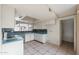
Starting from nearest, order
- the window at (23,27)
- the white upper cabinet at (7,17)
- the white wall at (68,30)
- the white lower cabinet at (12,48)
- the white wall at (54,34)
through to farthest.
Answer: the white lower cabinet at (12,48) → the white upper cabinet at (7,17) → the white wall at (54,34) → the white wall at (68,30) → the window at (23,27)

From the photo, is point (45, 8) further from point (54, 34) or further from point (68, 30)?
point (68, 30)

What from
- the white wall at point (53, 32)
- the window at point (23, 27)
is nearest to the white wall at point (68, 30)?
the white wall at point (53, 32)

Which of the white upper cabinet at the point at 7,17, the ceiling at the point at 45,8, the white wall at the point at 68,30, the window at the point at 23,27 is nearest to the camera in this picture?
the white upper cabinet at the point at 7,17

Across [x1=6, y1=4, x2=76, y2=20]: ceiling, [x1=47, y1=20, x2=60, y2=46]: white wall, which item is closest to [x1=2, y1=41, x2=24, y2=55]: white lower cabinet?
[x1=6, y1=4, x2=76, y2=20]: ceiling

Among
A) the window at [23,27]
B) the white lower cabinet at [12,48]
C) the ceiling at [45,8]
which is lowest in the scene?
the white lower cabinet at [12,48]

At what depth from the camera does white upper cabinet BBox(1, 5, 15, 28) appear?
6.70 feet

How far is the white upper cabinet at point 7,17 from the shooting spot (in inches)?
80.4

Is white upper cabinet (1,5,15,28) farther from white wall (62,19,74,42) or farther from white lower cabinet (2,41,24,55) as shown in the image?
white wall (62,19,74,42)

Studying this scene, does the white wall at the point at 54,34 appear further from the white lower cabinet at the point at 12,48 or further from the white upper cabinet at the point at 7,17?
the white upper cabinet at the point at 7,17

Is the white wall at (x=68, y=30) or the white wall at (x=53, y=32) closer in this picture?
the white wall at (x=53, y=32)

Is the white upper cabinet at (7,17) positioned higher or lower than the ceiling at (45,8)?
lower

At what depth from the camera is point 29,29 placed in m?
6.18

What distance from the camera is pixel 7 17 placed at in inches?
83.5
